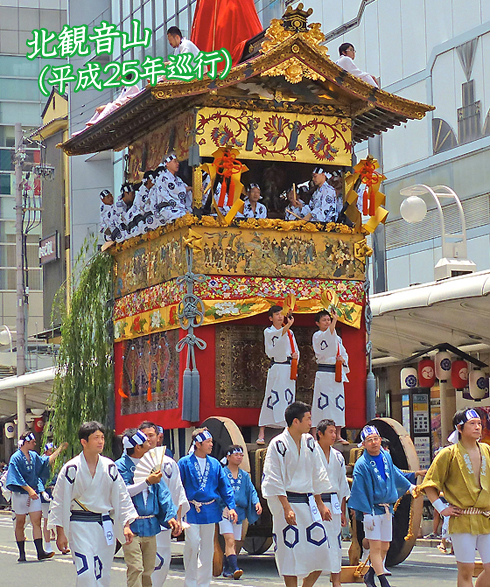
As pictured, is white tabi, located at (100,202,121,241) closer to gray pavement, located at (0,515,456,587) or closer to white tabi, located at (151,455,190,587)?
gray pavement, located at (0,515,456,587)

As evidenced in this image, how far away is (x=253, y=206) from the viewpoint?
1667 centimetres

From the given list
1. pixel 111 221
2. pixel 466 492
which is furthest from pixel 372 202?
pixel 466 492

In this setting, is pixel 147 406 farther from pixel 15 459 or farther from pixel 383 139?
pixel 383 139

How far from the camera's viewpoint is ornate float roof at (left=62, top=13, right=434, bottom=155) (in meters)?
15.8

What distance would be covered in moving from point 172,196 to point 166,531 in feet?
19.4

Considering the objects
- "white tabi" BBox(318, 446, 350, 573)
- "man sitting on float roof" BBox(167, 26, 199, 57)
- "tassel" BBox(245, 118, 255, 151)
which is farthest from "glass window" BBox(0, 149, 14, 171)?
"white tabi" BBox(318, 446, 350, 573)

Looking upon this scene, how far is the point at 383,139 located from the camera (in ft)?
92.9

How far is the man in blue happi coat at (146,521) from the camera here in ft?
34.7

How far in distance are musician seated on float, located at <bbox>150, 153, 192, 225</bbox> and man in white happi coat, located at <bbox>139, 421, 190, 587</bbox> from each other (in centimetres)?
512

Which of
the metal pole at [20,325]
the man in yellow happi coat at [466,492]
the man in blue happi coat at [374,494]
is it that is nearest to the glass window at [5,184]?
the metal pole at [20,325]

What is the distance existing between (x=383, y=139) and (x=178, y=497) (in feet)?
59.3

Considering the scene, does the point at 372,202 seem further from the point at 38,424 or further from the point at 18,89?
the point at 18,89

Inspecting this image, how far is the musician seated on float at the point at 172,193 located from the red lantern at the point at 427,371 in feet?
22.8

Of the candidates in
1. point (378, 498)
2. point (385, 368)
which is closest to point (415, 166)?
point (385, 368)
